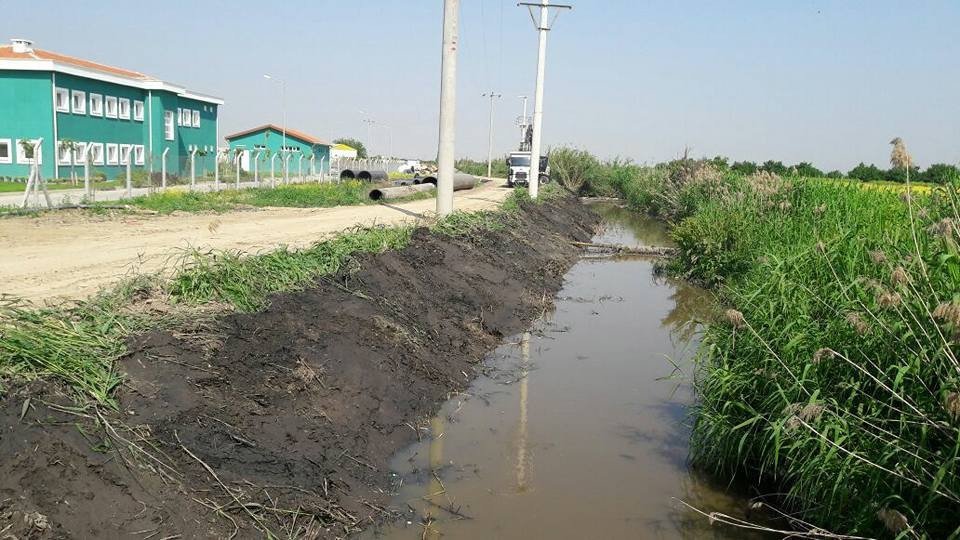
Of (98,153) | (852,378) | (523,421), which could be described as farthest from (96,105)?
(852,378)

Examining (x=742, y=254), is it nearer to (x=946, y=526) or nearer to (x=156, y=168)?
(x=946, y=526)

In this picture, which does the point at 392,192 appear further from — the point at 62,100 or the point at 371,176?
the point at 62,100

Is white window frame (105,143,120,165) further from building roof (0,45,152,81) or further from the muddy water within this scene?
the muddy water

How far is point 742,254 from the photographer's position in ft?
47.5

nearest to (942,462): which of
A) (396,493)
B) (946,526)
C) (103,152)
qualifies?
(946,526)

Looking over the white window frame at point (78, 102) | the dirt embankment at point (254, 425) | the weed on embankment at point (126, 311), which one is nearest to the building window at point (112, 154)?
the white window frame at point (78, 102)

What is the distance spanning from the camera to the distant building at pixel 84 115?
33.9 meters

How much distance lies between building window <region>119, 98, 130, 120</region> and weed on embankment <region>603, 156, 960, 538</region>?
38120mm

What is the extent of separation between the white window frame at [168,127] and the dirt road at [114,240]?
25.3 meters

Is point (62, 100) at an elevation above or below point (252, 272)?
above

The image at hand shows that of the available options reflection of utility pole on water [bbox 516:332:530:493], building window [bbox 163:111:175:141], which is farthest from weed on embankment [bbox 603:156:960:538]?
building window [bbox 163:111:175:141]

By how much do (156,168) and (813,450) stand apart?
4095 centimetres

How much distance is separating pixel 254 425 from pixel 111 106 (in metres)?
38.0

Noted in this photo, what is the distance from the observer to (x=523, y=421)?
8500 mm
